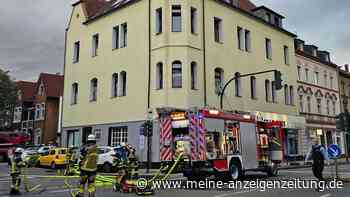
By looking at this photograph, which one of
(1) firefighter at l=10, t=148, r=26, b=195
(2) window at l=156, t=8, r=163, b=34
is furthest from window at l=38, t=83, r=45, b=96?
(1) firefighter at l=10, t=148, r=26, b=195

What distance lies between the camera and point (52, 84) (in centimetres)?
4856

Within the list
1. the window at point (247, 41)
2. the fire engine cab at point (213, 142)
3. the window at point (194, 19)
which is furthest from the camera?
the window at point (247, 41)

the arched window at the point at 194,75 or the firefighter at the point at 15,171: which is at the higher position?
the arched window at the point at 194,75

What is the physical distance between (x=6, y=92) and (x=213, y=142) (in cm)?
3747

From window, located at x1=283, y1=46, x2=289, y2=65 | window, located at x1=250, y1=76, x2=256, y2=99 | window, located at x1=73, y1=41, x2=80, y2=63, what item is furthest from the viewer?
window, located at x1=283, y1=46, x2=289, y2=65

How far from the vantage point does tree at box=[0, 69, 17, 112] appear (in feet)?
148

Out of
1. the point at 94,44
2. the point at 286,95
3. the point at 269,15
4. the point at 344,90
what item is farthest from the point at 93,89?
the point at 344,90

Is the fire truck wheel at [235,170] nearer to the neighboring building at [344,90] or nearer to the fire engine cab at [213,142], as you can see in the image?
the fire engine cab at [213,142]

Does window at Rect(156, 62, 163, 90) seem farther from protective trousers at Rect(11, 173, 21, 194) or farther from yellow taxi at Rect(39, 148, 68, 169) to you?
protective trousers at Rect(11, 173, 21, 194)

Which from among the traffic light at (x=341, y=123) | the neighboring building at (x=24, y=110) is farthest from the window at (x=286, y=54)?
the neighboring building at (x=24, y=110)

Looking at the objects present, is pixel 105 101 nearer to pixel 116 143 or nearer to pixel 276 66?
pixel 116 143

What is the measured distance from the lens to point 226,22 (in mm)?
30109

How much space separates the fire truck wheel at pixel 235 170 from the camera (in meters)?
15.7

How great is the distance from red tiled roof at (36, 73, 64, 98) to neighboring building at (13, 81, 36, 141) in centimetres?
438
